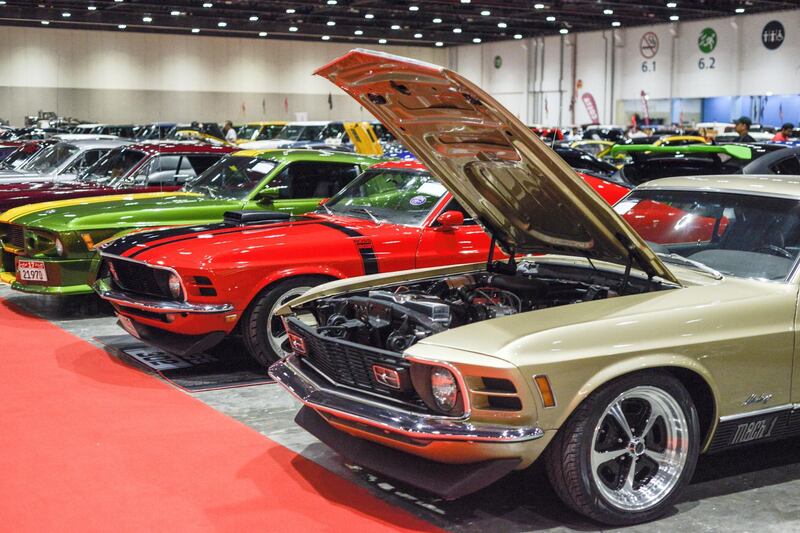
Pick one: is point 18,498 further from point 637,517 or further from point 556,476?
point 637,517

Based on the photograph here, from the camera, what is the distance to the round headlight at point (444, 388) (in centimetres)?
393

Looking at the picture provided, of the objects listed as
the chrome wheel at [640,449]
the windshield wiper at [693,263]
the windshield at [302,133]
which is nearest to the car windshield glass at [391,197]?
the windshield wiper at [693,263]

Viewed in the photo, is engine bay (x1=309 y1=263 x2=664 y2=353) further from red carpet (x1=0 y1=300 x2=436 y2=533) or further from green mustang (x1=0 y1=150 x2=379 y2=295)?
green mustang (x1=0 y1=150 x2=379 y2=295)

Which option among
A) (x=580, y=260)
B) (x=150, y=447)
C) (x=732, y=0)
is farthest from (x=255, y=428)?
(x=732, y=0)

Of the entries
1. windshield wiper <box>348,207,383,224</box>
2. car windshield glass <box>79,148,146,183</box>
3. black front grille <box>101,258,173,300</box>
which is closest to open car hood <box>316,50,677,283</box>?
windshield wiper <box>348,207,383,224</box>

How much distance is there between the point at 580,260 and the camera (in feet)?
17.2

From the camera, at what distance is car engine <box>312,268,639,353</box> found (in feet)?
15.4

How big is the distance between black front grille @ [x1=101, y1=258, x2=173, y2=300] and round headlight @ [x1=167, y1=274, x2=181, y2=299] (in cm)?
5

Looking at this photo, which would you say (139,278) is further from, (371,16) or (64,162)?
(371,16)

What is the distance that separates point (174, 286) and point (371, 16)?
30.7m

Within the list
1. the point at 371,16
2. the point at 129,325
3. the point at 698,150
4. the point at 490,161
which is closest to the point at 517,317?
the point at 490,161

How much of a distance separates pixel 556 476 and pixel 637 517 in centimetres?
45

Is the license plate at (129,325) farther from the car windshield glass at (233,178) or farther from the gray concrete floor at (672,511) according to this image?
the car windshield glass at (233,178)

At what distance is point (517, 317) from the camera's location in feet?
13.8
